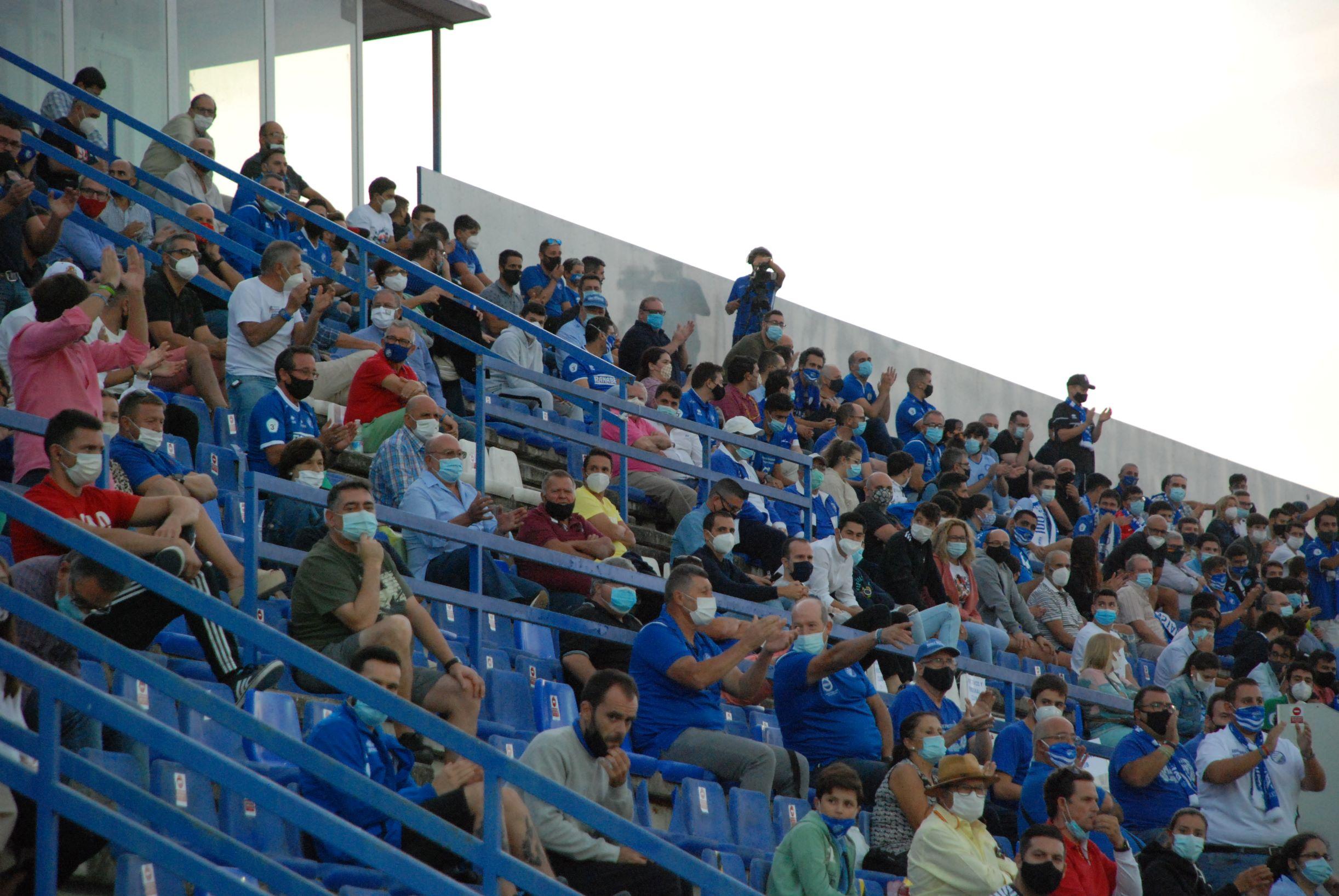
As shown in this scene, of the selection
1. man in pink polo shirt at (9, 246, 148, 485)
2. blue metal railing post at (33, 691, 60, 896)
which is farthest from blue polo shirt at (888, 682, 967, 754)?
blue metal railing post at (33, 691, 60, 896)

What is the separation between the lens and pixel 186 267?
9.17 metres

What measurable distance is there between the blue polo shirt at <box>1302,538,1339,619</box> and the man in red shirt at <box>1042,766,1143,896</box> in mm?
9788

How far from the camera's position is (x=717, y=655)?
7.30 m

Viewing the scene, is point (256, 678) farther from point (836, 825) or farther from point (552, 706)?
point (836, 825)

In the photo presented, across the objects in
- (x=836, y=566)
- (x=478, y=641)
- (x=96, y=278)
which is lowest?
(x=836, y=566)

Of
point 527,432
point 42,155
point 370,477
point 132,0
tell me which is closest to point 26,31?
point 132,0

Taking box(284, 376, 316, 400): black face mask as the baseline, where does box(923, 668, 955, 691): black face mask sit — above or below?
below

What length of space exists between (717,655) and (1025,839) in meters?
1.52

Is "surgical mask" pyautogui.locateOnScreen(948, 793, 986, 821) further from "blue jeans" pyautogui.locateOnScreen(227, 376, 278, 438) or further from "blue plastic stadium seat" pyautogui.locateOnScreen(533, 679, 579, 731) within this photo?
"blue jeans" pyautogui.locateOnScreen(227, 376, 278, 438)

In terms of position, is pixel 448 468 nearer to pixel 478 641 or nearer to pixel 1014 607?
pixel 478 641

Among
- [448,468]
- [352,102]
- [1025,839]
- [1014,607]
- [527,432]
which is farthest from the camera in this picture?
[352,102]

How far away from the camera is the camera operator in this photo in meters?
15.8

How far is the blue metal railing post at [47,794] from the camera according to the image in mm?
3625

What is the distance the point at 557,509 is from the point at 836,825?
2.80m
